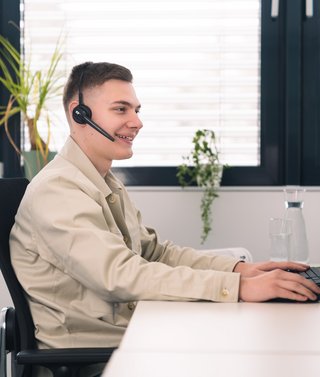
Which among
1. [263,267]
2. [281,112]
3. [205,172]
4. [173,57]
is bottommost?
[263,267]

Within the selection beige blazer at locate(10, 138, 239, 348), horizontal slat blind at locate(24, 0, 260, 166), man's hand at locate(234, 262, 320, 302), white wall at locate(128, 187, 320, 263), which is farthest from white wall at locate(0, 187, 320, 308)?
man's hand at locate(234, 262, 320, 302)

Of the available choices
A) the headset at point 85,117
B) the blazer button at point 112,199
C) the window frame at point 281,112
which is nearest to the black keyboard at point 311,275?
the blazer button at point 112,199

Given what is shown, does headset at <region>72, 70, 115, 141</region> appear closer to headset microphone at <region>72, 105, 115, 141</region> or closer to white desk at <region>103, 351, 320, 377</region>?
headset microphone at <region>72, 105, 115, 141</region>

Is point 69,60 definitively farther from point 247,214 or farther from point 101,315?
point 101,315

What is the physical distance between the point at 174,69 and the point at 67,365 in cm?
204

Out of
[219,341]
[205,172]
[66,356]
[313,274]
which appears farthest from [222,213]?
[219,341]

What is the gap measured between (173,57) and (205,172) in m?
0.57

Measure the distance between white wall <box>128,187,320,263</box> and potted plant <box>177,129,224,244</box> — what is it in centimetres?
4

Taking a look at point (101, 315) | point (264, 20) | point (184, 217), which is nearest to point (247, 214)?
point (184, 217)

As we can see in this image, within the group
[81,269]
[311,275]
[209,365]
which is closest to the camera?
[209,365]

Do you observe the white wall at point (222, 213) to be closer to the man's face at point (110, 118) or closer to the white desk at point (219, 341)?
the man's face at point (110, 118)

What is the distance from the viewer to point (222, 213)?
Answer: 323cm

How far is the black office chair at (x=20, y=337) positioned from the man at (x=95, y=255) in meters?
0.04

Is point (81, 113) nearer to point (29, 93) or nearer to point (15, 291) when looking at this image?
point (15, 291)
